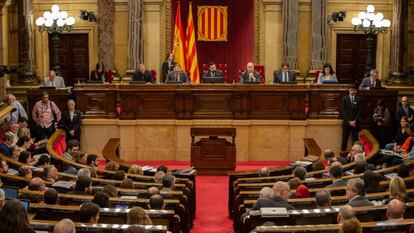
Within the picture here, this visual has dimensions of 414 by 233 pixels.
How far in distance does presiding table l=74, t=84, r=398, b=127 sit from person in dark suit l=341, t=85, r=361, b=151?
1.01ft

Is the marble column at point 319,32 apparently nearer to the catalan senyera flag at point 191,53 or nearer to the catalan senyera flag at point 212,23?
the catalan senyera flag at point 212,23

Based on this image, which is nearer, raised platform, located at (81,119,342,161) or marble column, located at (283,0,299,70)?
raised platform, located at (81,119,342,161)

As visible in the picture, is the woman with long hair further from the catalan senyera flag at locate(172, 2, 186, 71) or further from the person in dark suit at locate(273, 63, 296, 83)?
the catalan senyera flag at locate(172, 2, 186, 71)

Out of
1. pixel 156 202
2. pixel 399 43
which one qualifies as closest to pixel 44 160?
pixel 156 202

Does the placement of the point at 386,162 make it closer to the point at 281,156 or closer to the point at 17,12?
the point at 281,156

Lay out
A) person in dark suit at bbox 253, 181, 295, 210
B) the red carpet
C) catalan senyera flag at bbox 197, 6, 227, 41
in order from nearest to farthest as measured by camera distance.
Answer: person in dark suit at bbox 253, 181, 295, 210 < the red carpet < catalan senyera flag at bbox 197, 6, 227, 41

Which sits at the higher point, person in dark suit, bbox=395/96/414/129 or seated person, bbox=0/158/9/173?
person in dark suit, bbox=395/96/414/129

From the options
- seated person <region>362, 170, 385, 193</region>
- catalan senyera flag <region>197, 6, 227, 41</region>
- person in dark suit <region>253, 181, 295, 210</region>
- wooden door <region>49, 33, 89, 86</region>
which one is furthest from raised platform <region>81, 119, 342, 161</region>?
person in dark suit <region>253, 181, 295, 210</region>

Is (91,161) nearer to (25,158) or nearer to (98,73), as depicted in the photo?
(25,158)

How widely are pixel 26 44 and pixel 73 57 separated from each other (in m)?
1.46

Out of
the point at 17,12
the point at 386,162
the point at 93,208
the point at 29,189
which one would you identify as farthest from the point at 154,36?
the point at 93,208

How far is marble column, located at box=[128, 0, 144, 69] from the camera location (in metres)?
19.4

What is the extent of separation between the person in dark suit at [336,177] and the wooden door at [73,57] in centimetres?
1156

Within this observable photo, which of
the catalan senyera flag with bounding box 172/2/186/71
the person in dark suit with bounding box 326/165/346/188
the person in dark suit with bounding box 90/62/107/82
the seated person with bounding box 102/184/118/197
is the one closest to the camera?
the seated person with bounding box 102/184/118/197
